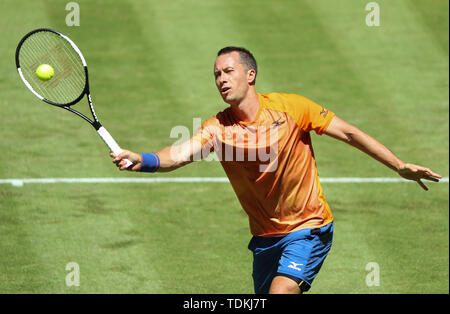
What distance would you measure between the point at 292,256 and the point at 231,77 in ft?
4.97

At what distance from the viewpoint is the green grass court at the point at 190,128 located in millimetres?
9555

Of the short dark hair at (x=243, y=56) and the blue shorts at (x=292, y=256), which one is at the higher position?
the short dark hair at (x=243, y=56)

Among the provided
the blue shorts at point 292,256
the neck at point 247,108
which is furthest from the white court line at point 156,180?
the neck at point 247,108

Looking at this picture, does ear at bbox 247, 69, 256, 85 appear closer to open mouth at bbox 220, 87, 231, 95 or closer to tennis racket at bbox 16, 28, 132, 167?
open mouth at bbox 220, 87, 231, 95

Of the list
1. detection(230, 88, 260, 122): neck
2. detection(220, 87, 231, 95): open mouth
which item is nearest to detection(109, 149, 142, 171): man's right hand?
detection(220, 87, 231, 95): open mouth

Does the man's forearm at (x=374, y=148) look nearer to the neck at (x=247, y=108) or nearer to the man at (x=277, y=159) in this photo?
the man at (x=277, y=159)

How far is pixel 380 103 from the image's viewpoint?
14047mm

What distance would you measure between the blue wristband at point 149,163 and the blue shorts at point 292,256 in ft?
4.21

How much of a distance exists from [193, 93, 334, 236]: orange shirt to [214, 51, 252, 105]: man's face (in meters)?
0.27

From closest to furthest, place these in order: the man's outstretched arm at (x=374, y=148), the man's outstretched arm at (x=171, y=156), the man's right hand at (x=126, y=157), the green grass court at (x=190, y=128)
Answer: the man's right hand at (x=126, y=157), the man's outstretched arm at (x=171, y=156), the man's outstretched arm at (x=374, y=148), the green grass court at (x=190, y=128)

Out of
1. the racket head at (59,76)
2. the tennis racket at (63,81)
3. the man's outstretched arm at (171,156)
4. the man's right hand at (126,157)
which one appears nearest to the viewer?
the man's right hand at (126,157)

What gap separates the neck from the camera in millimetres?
7086

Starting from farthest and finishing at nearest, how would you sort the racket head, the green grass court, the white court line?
1. the white court line
2. the green grass court
3. the racket head

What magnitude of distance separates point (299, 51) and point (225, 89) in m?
8.67
